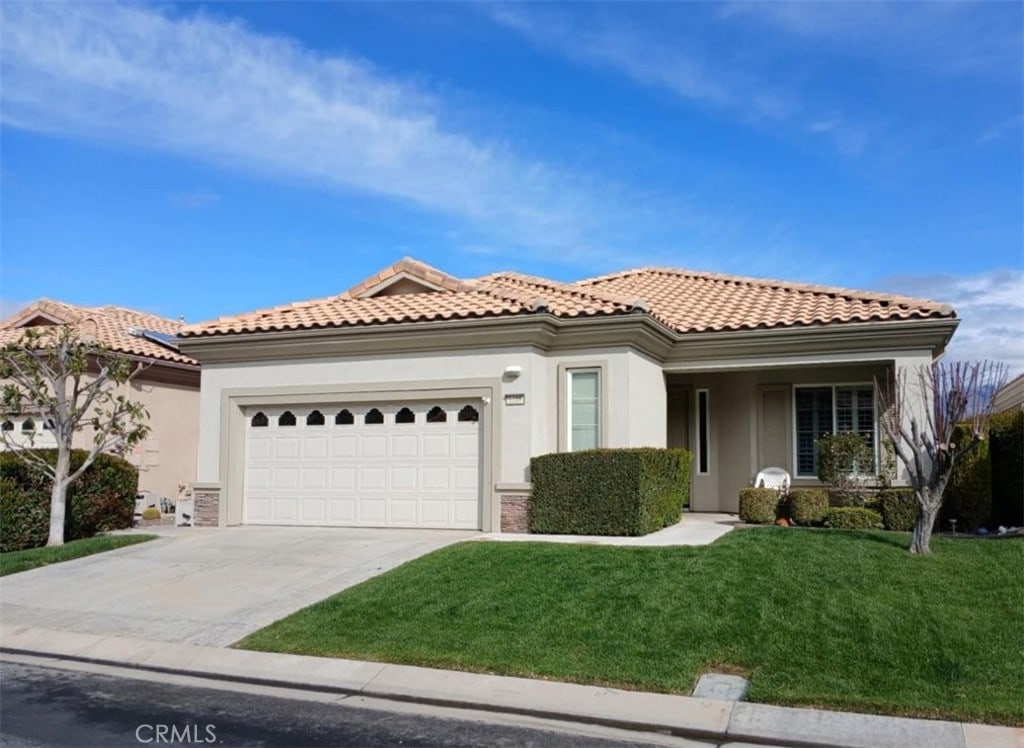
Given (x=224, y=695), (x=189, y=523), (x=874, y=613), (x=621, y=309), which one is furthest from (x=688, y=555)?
(x=189, y=523)

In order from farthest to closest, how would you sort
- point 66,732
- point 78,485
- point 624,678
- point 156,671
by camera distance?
point 78,485
point 156,671
point 624,678
point 66,732

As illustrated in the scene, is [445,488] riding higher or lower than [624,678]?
higher

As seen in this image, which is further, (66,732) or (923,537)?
(923,537)

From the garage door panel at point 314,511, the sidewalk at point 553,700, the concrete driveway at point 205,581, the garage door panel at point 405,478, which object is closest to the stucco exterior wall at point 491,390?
the garage door panel at point 405,478

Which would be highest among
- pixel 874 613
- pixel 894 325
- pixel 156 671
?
pixel 894 325

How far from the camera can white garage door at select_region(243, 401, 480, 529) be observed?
53.0 ft

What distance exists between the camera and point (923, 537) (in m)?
12.4

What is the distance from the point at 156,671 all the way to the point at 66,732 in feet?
7.05

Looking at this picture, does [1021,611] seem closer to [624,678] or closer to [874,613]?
[874,613]

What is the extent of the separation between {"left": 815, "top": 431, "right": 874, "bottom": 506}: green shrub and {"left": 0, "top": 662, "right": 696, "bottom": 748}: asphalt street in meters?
10.8

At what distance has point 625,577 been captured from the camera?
1116 cm

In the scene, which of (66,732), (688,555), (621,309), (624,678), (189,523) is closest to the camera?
(66,732)

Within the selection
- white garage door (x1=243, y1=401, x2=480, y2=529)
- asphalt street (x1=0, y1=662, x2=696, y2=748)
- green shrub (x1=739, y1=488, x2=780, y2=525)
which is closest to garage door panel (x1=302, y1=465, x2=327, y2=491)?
white garage door (x1=243, y1=401, x2=480, y2=529)

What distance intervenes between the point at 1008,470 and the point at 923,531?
15.0ft
